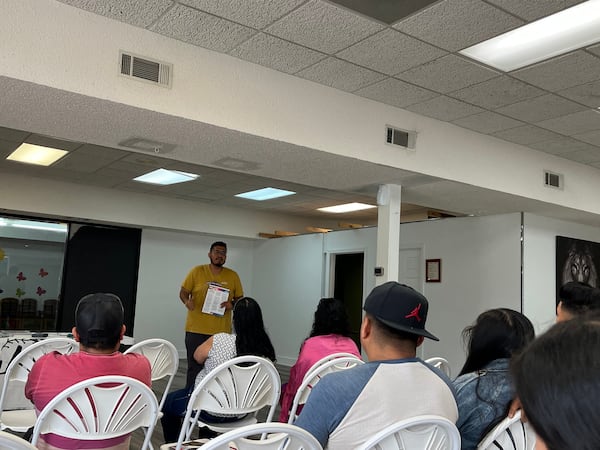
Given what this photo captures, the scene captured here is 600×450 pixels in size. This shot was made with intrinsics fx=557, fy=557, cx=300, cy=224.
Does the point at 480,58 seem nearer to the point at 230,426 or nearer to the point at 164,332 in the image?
the point at 230,426

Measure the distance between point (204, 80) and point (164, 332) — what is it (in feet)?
22.4

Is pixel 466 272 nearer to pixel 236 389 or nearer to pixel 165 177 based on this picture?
pixel 165 177

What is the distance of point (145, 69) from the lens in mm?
3111

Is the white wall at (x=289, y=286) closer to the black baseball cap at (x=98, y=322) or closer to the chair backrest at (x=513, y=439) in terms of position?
the black baseball cap at (x=98, y=322)

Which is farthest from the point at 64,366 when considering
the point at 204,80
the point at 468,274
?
the point at 468,274

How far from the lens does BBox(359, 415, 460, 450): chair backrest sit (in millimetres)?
1407

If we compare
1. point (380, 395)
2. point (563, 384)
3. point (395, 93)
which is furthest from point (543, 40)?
point (563, 384)

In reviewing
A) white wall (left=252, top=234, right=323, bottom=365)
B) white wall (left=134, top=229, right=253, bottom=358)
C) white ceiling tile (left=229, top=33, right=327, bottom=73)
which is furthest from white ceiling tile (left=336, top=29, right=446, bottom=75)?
white wall (left=134, top=229, right=253, bottom=358)

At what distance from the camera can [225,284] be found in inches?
198

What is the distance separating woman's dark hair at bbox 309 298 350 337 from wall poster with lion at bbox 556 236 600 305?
3.90 metres

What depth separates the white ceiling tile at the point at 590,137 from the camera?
15.5 feet

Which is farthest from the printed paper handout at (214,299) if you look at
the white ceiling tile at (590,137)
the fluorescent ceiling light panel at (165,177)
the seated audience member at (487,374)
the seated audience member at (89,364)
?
the white ceiling tile at (590,137)

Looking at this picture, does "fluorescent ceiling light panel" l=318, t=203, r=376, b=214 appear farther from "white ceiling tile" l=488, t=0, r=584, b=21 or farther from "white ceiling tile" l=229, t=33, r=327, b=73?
"white ceiling tile" l=488, t=0, r=584, b=21

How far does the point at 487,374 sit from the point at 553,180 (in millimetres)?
4201
